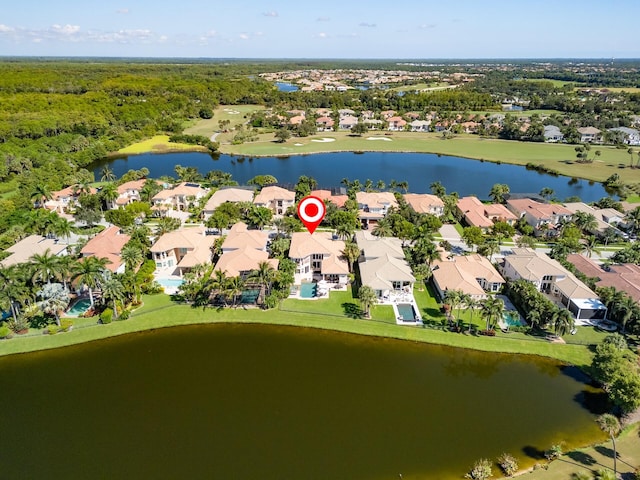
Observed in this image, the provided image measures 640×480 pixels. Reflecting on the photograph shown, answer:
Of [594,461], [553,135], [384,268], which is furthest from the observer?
[553,135]

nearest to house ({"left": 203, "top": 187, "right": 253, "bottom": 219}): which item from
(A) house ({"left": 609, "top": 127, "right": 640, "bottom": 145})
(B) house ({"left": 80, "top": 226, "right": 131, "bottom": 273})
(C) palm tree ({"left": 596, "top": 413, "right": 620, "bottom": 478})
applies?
(B) house ({"left": 80, "top": 226, "right": 131, "bottom": 273})

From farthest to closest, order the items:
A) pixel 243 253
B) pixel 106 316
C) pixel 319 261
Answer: pixel 319 261 → pixel 243 253 → pixel 106 316

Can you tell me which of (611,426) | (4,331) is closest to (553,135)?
(611,426)

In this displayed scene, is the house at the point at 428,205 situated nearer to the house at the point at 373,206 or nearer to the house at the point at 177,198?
the house at the point at 373,206

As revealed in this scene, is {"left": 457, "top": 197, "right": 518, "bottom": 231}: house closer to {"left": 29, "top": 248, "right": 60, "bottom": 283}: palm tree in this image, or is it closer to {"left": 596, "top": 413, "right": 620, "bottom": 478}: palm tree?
{"left": 596, "top": 413, "right": 620, "bottom": 478}: palm tree

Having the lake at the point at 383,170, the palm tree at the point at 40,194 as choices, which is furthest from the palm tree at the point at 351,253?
the palm tree at the point at 40,194

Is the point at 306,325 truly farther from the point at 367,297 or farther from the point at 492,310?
the point at 492,310
